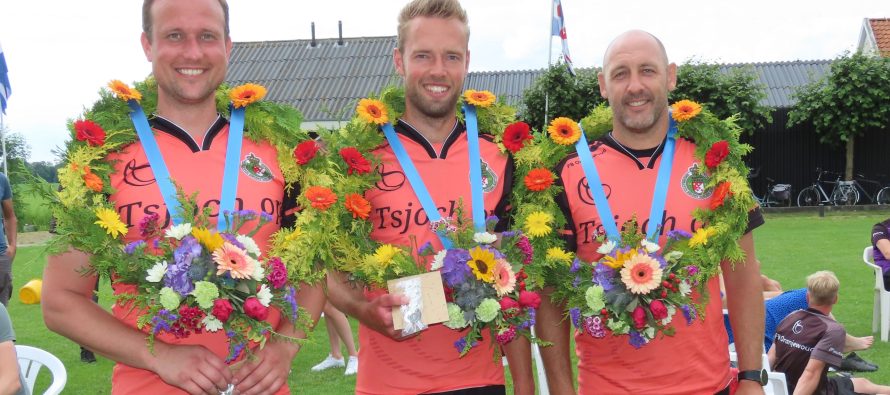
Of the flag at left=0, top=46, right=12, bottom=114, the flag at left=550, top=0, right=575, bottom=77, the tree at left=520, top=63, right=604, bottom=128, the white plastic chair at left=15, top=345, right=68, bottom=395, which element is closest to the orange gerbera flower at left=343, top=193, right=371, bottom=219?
the white plastic chair at left=15, top=345, right=68, bottom=395

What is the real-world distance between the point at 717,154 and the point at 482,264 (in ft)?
4.10

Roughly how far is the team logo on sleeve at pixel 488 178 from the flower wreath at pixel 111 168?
804 mm

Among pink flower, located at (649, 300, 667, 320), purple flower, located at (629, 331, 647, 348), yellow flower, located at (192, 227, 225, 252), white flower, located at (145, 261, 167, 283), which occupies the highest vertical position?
yellow flower, located at (192, 227, 225, 252)

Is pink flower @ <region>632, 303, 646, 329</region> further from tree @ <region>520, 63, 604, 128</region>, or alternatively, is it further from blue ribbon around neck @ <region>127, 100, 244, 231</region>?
tree @ <region>520, 63, 604, 128</region>

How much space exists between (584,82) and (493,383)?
20.1m

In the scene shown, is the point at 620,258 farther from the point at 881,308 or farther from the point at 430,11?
the point at 881,308

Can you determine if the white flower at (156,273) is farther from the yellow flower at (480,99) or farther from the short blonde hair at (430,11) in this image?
the yellow flower at (480,99)

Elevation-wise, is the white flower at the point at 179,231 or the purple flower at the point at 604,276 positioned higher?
the white flower at the point at 179,231

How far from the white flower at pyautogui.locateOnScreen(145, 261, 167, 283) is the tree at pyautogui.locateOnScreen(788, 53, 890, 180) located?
75.1 feet

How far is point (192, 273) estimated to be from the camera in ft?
9.34

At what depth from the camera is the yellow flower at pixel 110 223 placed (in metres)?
3.00

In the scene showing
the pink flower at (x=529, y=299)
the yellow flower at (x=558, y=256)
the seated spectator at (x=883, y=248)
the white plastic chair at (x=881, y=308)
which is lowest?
the white plastic chair at (x=881, y=308)

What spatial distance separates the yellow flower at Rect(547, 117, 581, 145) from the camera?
12.9 feet

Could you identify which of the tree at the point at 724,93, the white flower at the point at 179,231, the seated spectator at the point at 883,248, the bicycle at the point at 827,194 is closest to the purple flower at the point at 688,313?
the white flower at the point at 179,231
